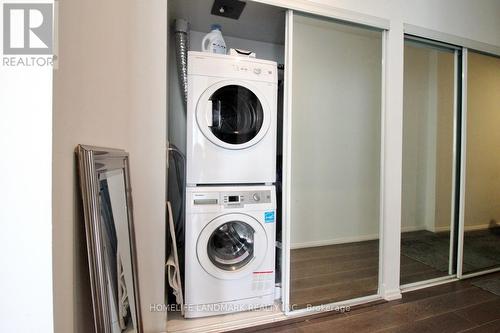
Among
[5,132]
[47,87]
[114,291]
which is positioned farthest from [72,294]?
[47,87]

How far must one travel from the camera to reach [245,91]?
1769 mm

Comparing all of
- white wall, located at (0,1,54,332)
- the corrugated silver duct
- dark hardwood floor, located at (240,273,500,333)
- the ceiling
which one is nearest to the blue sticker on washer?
dark hardwood floor, located at (240,273,500,333)

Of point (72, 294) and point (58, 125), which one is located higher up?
point (58, 125)

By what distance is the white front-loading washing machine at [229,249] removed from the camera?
1.65 m

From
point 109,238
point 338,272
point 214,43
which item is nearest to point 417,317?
point 338,272

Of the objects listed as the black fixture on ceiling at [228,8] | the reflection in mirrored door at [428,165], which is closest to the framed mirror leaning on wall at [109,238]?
the black fixture on ceiling at [228,8]

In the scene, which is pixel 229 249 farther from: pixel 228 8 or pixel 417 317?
pixel 228 8

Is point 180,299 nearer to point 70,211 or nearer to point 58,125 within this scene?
point 70,211

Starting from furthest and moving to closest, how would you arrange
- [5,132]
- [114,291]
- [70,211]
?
[114,291], [70,211], [5,132]

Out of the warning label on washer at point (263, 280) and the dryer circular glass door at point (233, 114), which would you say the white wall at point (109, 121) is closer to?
the dryer circular glass door at point (233, 114)

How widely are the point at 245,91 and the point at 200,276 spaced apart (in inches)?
53.9

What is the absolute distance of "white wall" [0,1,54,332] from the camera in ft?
1.95

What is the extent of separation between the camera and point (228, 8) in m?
1.93

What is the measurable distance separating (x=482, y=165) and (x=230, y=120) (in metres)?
2.72
